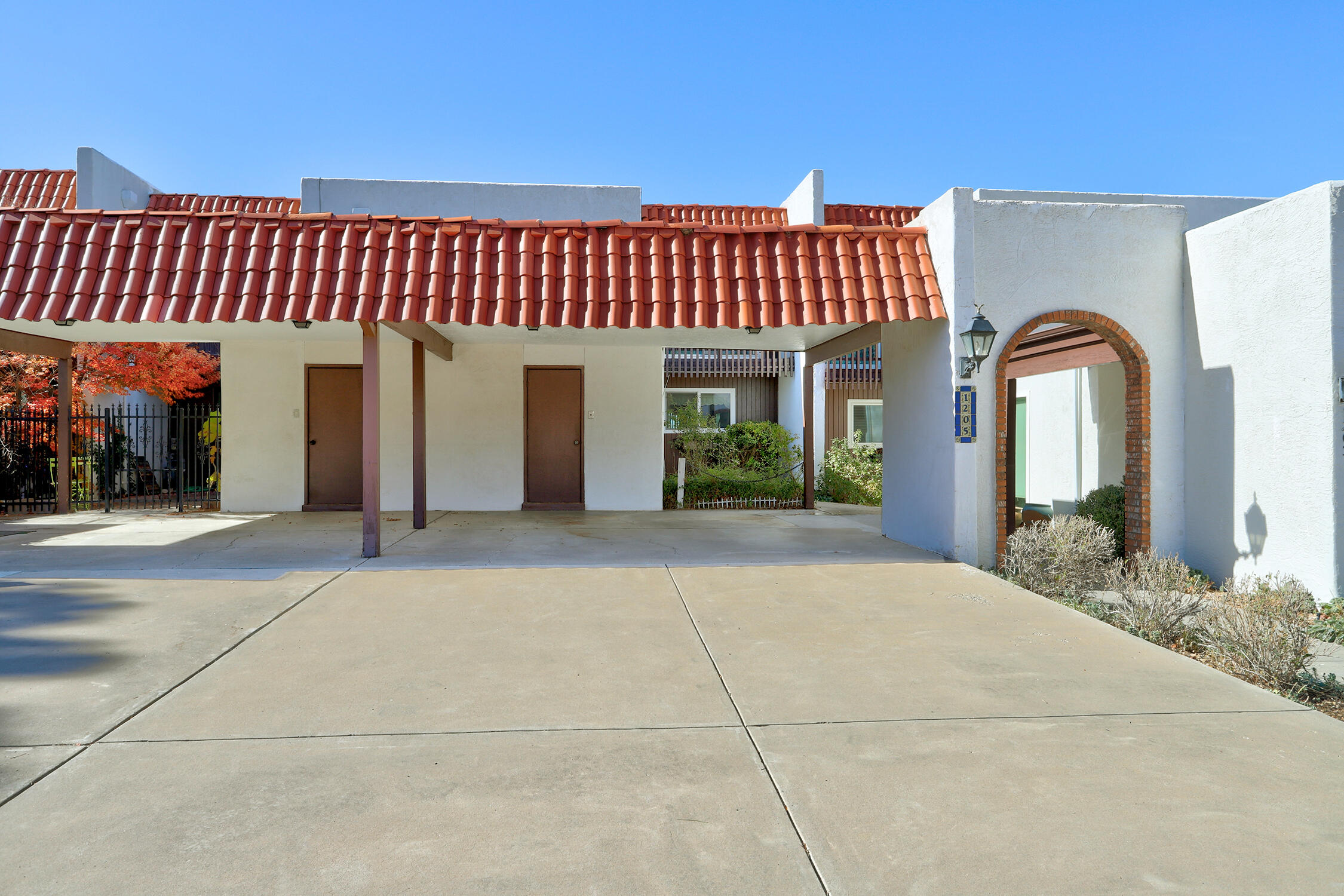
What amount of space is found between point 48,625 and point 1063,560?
8.03 metres

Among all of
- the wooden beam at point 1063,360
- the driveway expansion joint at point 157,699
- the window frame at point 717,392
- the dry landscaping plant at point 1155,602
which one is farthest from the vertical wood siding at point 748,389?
the driveway expansion joint at point 157,699

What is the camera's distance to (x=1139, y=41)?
12.3 m

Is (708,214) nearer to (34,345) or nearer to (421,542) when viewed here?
(421,542)

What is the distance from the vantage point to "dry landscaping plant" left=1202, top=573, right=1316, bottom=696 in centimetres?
443

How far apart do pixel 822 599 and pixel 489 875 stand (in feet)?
13.9

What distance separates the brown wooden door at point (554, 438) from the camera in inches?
516

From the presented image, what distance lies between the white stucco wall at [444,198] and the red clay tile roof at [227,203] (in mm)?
1068

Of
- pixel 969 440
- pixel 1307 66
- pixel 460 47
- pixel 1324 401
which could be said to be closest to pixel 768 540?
pixel 969 440

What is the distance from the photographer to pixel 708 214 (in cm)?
1566

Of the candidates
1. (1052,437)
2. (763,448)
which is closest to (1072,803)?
(1052,437)

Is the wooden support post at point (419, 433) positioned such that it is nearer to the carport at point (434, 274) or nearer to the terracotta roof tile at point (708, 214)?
the carport at point (434, 274)

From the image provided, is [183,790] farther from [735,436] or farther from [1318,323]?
[735,436]

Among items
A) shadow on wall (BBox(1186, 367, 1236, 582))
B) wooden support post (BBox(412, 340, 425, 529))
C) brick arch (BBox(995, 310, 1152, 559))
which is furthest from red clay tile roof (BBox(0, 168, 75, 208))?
shadow on wall (BBox(1186, 367, 1236, 582))

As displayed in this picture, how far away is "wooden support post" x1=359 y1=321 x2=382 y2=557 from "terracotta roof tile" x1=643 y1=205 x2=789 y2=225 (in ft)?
28.5
